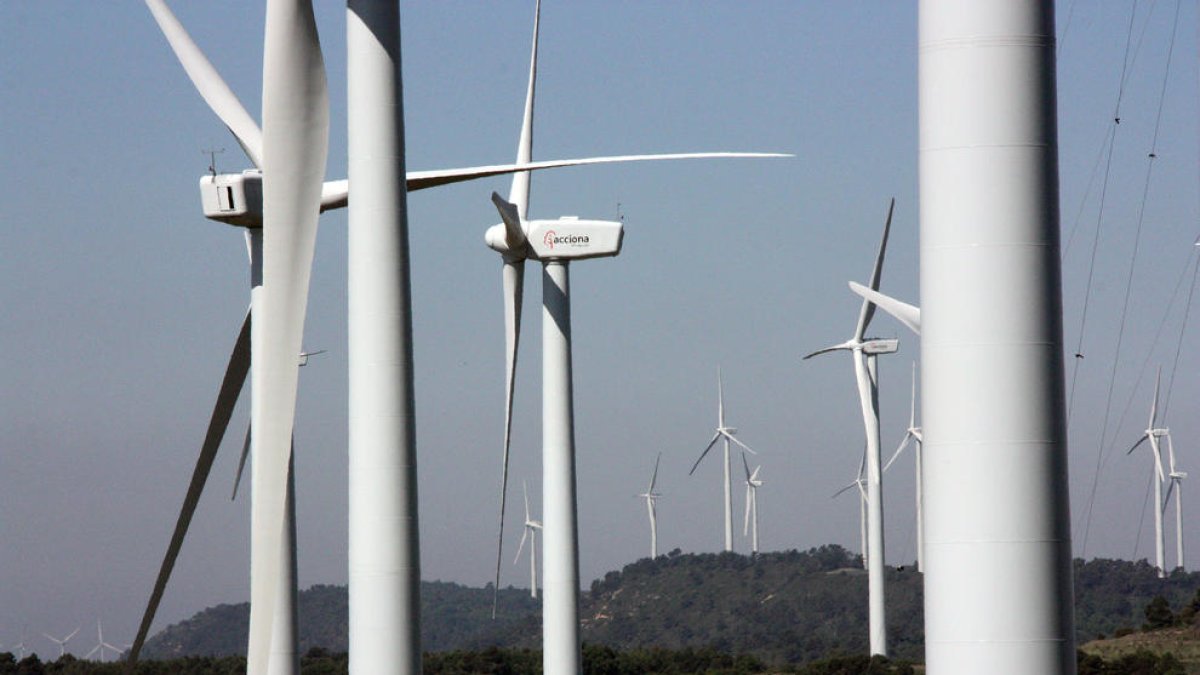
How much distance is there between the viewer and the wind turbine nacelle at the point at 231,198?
55719mm

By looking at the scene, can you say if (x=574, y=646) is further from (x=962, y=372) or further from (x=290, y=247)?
(x=962, y=372)

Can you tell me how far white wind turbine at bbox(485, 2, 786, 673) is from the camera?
205 ft

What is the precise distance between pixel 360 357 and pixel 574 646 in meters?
29.0

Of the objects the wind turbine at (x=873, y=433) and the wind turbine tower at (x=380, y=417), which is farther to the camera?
the wind turbine at (x=873, y=433)

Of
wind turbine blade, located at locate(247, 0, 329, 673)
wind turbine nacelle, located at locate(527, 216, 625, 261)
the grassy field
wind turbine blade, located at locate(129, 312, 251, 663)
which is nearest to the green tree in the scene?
the grassy field

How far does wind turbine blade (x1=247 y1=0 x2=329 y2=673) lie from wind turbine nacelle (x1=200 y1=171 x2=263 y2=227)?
74.8 feet

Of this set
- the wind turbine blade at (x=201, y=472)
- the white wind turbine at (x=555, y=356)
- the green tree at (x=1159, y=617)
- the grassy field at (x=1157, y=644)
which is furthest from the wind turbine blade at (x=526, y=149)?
the green tree at (x=1159, y=617)

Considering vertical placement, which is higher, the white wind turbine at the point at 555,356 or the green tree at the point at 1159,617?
the white wind turbine at the point at 555,356

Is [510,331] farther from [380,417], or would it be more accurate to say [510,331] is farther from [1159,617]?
[1159,617]

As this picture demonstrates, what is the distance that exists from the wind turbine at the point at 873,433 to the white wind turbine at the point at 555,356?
4663 centimetres

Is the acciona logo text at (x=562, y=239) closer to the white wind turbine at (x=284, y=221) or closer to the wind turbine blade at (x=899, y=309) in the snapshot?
the wind turbine blade at (x=899, y=309)

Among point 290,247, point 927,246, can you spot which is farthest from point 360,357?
point 927,246

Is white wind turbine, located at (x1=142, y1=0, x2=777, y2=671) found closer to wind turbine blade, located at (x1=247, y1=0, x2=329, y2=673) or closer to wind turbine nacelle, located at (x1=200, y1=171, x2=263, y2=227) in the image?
wind turbine blade, located at (x1=247, y1=0, x2=329, y2=673)

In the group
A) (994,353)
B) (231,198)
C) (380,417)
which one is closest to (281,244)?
(380,417)
